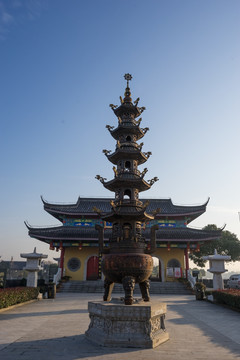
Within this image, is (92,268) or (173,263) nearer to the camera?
(173,263)

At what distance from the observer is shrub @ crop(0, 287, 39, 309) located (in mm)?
12055

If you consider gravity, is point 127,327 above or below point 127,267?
below

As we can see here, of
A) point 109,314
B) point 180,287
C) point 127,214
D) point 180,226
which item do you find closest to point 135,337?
point 109,314

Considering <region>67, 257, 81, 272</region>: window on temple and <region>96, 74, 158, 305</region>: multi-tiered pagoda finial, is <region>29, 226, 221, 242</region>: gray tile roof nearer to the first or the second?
<region>67, 257, 81, 272</region>: window on temple

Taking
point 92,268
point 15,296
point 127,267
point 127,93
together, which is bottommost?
point 15,296

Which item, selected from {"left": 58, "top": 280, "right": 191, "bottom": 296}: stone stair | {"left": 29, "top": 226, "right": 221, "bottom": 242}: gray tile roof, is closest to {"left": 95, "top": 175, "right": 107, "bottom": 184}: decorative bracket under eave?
{"left": 58, "top": 280, "right": 191, "bottom": 296}: stone stair

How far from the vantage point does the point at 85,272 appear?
26516 millimetres

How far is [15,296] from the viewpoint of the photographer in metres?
13.3

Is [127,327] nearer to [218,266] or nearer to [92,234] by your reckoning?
[218,266]

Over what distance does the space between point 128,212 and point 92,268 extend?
2155 centimetres

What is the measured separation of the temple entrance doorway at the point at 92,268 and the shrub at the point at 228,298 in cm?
1521

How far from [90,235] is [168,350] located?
20687 mm

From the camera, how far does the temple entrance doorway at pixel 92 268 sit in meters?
27.7

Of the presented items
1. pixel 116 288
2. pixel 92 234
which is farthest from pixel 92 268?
pixel 116 288
